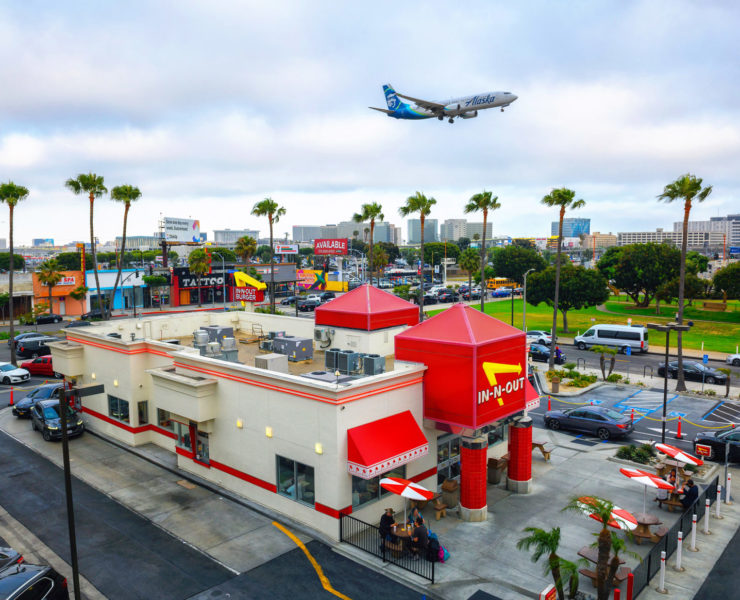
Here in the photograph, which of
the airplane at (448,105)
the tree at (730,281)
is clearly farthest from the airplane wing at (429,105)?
the tree at (730,281)

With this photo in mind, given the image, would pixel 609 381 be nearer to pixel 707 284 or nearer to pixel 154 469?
pixel 154 469

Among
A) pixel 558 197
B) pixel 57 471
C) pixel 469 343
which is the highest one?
pixel 558 197

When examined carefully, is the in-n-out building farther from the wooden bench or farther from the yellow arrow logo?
the wooden bench

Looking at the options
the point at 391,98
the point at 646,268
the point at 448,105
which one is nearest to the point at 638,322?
the point at 646,268

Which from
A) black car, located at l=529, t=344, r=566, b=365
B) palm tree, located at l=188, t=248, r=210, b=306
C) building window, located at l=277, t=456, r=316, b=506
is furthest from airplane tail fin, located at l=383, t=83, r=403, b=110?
building window, located at l=277, t=456, r=316, b=506

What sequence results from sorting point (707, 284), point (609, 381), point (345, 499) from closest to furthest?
point (345, 499), point (609, 381), point (707, 284)

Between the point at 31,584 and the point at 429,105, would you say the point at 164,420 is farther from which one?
the point at 429,105

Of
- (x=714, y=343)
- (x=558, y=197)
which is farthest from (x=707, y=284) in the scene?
(x=558, y=197)

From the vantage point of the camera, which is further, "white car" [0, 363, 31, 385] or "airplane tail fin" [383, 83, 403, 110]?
"airplane tail fin" [383, 83, 403, 110]
